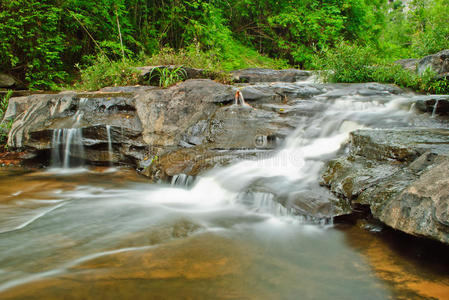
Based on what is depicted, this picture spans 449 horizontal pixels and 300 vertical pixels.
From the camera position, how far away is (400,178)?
2943mm

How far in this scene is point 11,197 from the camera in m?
4.16

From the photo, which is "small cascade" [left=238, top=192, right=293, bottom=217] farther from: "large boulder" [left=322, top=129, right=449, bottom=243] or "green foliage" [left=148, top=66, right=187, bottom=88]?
"green foliage" [left=148, top=66, right=187, bottom=88]

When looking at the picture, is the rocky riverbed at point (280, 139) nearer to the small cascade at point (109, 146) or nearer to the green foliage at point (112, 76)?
the small cascade at point (109, 146)

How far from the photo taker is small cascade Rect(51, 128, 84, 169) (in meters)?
6.04

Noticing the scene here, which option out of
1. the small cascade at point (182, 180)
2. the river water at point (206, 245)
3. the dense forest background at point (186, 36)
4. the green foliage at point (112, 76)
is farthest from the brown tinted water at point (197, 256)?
the dense forest background at point (186, 36)

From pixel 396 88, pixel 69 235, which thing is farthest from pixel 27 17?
pixel 396 88

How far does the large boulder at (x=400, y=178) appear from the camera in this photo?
2297 mm

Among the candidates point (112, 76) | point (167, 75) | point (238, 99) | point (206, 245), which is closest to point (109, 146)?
point (167, 75)

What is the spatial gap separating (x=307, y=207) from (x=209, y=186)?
151 centimetres

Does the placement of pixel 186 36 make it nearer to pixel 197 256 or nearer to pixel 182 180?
pixel 182 180

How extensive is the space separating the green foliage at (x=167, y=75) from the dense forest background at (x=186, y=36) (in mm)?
770

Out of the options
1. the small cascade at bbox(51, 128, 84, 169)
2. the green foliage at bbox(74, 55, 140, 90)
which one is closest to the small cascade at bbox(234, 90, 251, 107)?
the green foliage at bbox(74, 55, 140, 90)

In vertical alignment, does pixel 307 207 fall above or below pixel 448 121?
below

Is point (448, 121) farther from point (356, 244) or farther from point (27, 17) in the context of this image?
point (27, 17)
